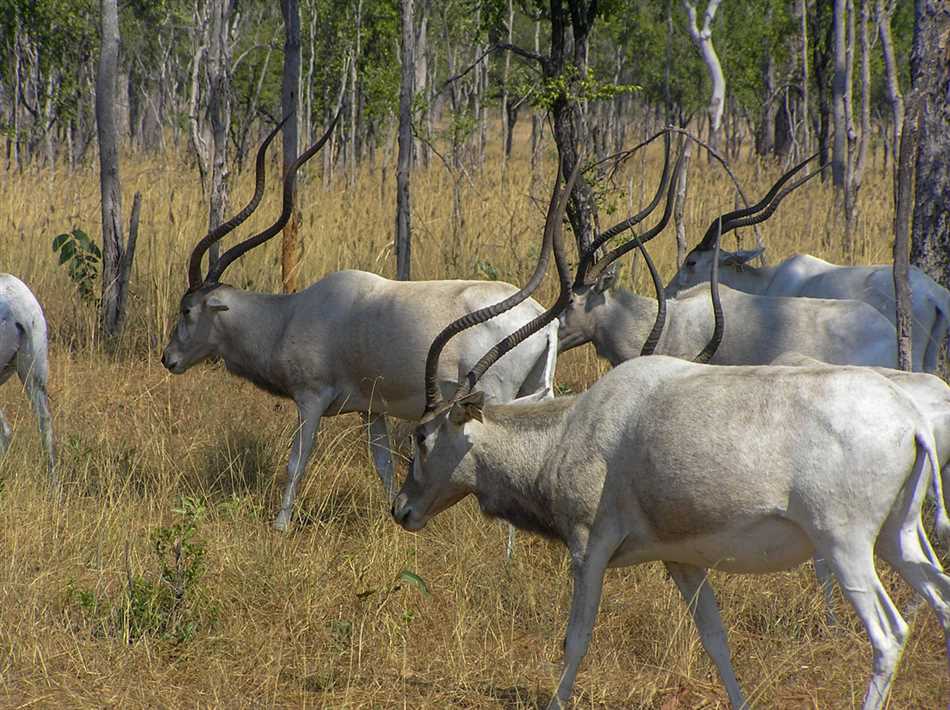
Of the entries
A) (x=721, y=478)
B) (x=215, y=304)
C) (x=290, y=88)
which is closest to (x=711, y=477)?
(x=721, y=478)

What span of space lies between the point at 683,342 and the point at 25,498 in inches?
151

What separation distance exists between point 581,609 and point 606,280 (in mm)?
3764

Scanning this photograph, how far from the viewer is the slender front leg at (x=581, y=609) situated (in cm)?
376

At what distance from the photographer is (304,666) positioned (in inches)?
169

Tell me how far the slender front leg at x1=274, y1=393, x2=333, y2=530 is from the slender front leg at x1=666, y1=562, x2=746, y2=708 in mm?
2375

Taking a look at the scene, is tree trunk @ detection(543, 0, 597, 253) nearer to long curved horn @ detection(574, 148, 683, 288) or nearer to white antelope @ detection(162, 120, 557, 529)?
long curved horn @ detection(574, 148, 683, 288)

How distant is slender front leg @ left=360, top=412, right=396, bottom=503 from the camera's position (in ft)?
21.3

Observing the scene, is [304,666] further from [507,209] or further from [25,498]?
[507,209]

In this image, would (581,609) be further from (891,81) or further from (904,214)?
(891,81)

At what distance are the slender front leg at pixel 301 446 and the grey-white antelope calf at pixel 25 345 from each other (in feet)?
4.31

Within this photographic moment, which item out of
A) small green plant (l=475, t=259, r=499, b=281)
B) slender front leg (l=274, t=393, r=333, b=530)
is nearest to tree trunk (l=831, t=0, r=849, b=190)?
small green plant (l=475, t=259, r=499, b=281)

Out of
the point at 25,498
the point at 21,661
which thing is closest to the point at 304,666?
the point at 21,661

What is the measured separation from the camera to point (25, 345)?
638cm

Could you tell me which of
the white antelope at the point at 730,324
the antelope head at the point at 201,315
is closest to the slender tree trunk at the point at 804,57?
the white antelope at the point at 730,324
